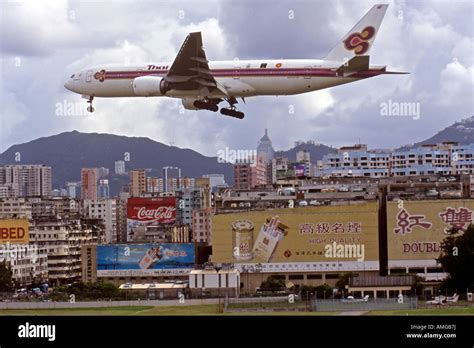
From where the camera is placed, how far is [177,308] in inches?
806

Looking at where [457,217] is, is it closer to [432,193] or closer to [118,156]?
[432,193]

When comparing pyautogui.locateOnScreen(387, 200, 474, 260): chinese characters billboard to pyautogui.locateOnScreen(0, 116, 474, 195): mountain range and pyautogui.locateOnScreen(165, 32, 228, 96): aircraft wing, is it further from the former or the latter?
pyautogui.locateOnScreen(165, 32, 228, 96): aircraft wing

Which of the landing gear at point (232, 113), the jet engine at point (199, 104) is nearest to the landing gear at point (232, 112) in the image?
the landing gear at point (232, 113)

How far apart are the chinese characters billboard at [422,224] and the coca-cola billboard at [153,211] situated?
1767 cm

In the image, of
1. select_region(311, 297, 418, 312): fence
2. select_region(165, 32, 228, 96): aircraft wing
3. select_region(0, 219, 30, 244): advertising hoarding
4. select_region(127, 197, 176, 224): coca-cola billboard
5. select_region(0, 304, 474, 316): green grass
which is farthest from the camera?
select_region(127, 197, 176, 224): coca-cola billboard

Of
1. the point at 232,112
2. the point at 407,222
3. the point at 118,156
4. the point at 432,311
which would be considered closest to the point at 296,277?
A: the point at 407,222

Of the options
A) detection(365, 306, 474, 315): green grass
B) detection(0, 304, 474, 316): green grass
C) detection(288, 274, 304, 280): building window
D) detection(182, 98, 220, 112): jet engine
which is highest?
detection(182, 98, 220, 112): jet engine

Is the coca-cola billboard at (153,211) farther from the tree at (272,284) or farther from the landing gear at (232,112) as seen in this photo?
the landing gear at (232,112)

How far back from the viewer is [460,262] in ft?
97.8

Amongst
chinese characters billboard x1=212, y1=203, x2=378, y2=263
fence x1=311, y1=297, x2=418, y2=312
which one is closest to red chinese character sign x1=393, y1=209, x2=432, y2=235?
chinese characters billboard x1=212, y1=203, x2=378, y2=263

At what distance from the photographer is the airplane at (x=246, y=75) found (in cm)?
2773

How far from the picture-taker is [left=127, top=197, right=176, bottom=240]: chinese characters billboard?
6248 cm

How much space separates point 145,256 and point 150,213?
35.9 ft
